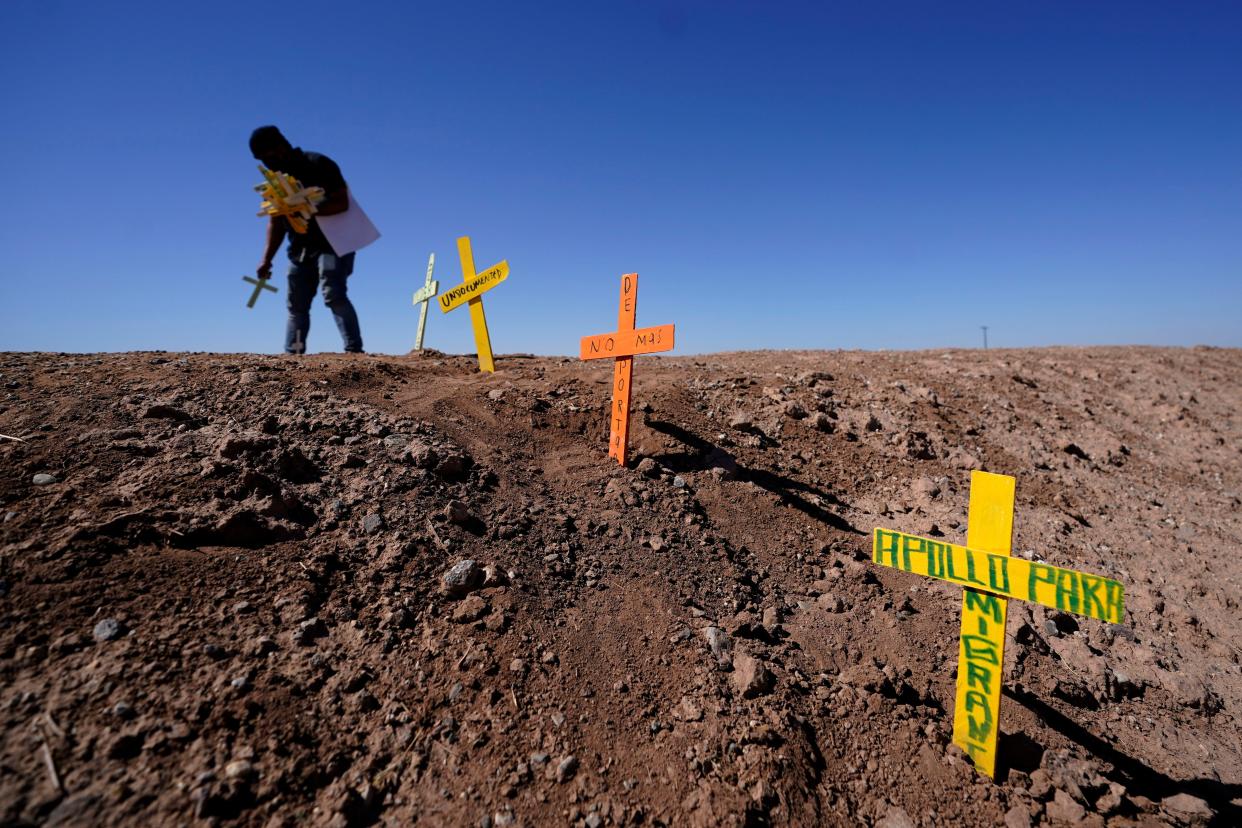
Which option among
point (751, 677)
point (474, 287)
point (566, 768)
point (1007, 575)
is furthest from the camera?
point (474, 287)

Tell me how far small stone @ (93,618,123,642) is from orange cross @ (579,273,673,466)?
2952 mm

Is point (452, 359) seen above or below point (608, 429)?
above

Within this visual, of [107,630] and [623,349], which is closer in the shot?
[107,630]

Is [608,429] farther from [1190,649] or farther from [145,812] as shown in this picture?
[1190,649]

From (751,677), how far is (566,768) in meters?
0.97

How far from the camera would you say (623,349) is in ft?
13.5

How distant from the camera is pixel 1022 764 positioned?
246cm

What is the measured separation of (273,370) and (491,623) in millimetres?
3416

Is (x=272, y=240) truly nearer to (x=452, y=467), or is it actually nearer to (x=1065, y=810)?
(x=452, y=467)

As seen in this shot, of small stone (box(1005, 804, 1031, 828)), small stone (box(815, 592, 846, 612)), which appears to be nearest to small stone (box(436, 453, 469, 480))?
small stone (box(815, 592, 846, 612))

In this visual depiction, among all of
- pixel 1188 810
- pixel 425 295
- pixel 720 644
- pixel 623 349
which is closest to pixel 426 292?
pixel 425 295

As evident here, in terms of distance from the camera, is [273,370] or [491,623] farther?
[273,370]

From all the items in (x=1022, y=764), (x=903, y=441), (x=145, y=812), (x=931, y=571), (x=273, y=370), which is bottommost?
(x=1022, y=764)

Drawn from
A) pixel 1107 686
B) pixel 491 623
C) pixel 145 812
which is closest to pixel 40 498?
pixel 145 812
